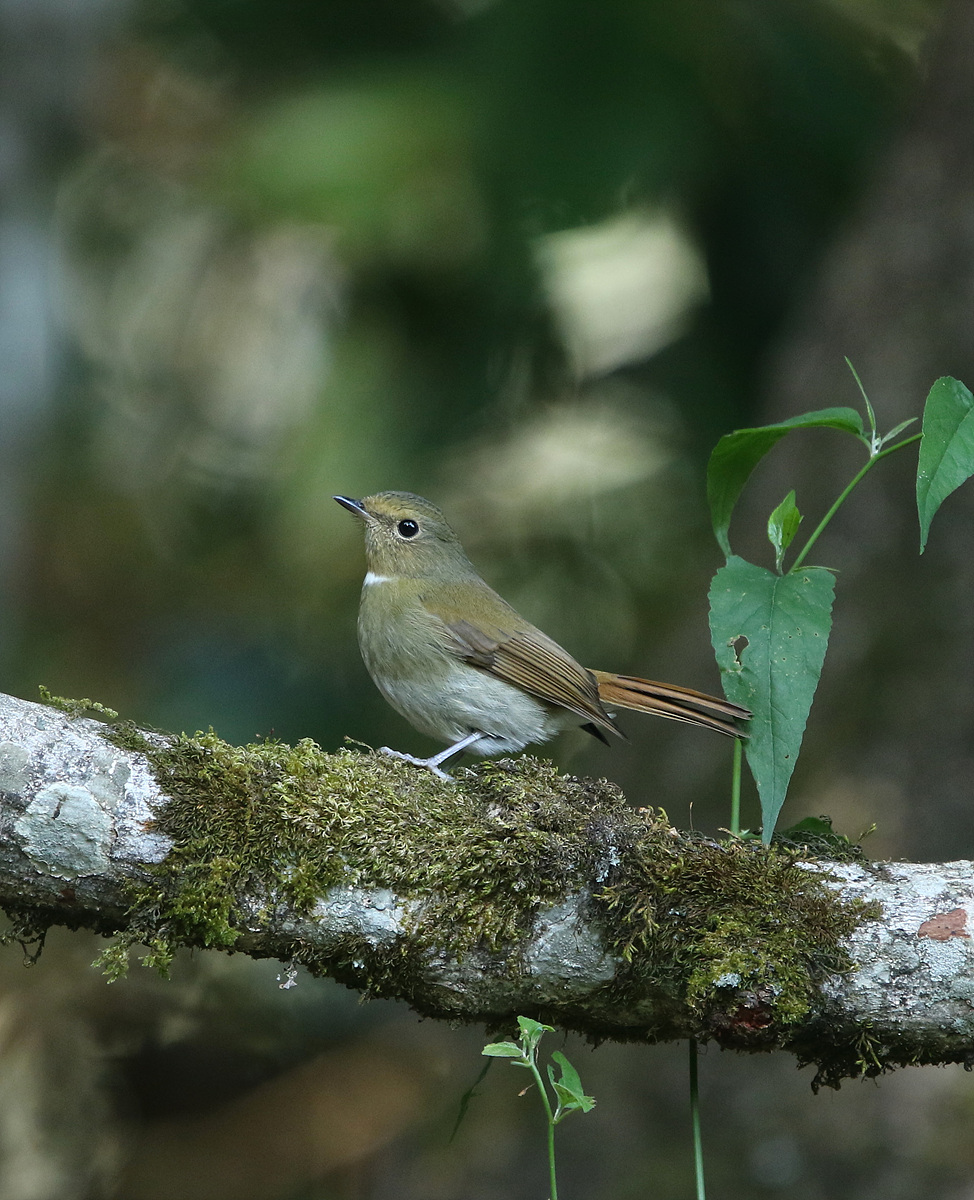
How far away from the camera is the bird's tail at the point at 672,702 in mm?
Answer: 2859

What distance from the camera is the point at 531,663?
3334mm

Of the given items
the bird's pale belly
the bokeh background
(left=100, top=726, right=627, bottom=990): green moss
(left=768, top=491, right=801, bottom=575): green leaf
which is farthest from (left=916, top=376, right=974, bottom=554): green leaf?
the bokeh background

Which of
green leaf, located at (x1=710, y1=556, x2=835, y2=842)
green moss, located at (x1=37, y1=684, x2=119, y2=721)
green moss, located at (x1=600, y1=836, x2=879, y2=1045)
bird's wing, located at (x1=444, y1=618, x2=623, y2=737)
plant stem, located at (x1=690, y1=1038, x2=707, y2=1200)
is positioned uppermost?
→ bird's wing, located at (x1=444, y1=618, x2=623, y2=737)

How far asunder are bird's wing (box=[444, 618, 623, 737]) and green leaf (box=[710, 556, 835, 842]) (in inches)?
39.8

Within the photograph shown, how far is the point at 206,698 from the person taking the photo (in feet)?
17.0

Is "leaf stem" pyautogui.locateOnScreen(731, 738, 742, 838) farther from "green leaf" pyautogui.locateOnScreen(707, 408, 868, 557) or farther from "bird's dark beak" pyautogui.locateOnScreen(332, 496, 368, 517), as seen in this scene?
"bird's dark beak" pyautogui.locateOnScreen(332, 496, 368, 517)

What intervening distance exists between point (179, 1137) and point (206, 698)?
1.85 m

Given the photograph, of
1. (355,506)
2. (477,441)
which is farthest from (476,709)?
(477,441)

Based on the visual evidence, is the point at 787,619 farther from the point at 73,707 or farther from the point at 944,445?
the point at 73,707

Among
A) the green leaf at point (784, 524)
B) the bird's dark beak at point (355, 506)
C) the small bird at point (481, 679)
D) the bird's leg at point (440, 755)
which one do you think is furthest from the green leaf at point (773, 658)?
the bird's dark beak at point (355, 506)

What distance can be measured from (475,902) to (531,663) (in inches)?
49.6

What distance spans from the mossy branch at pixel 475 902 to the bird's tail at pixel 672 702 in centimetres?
48

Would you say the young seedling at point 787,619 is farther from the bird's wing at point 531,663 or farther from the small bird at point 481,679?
the bird's wing at point 531,663

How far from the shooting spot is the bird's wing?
3.27 m
